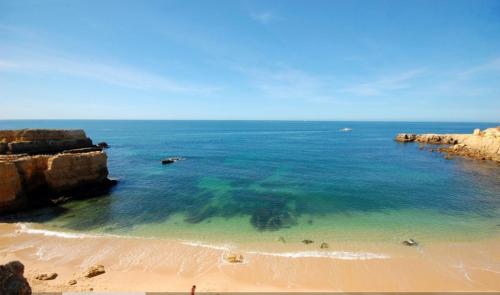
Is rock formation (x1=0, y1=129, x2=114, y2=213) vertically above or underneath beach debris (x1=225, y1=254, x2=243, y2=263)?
above

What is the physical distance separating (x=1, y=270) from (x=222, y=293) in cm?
867

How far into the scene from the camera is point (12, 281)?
28.5ft

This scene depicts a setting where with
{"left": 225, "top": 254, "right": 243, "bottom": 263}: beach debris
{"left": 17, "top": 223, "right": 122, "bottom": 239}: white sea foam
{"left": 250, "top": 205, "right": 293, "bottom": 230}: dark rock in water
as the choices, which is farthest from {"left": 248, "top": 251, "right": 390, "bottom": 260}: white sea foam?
{"left": 17, "top": 223, "right": 122, "bottom": 239}: white sea foam

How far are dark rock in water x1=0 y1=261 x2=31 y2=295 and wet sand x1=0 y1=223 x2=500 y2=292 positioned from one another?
10.7 ft

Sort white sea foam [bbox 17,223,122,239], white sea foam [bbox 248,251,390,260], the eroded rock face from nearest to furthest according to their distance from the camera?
1. white sea foam [bbox 248,251,390,260]
2. white sea foam [bbox 17,223,122,239]
3. the eroded rock face

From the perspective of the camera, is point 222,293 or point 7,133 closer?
point 222,293

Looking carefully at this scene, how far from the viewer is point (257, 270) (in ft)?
46.6

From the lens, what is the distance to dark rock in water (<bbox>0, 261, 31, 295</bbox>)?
332 inches

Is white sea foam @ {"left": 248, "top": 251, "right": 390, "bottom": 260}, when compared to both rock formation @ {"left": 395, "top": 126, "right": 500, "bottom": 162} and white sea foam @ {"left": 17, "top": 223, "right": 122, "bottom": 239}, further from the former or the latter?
rock formation @ {"left": 395, "top": 126, "right": 500, "bottom": 162}

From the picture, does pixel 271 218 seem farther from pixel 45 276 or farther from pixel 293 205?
pixel 45 276

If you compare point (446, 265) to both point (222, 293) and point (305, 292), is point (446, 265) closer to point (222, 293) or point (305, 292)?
point (305, 292)

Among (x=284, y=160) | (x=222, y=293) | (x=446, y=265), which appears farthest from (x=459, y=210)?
(x=284, y=160)

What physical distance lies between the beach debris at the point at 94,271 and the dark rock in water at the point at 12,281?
4.49 meters

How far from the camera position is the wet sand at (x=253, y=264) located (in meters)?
12.8
